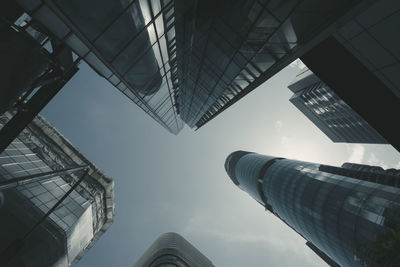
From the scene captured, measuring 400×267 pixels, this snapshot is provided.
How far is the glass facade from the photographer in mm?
5893

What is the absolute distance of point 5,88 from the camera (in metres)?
4.80

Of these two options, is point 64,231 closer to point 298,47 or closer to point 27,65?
point 27,65

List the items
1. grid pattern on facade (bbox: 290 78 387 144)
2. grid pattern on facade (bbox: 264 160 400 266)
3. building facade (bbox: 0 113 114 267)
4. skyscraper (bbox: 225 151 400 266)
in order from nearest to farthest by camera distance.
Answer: building facade (bbox: 0 113 114 267) < skyscraper (bbox: 225 151 400 266) < grid pattern on facade (bbox: 264 160 400 266) < grid pattern on facade (bbox: 290 78 387 144)

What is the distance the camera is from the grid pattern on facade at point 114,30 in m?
5.38

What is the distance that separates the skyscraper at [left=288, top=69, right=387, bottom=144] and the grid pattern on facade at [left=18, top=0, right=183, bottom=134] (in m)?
→ 72.1

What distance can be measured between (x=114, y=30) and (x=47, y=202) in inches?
1086

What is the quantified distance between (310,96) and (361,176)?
36.4m

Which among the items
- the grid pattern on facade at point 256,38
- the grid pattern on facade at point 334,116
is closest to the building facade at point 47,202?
the grid pattern on facade at point 256,38

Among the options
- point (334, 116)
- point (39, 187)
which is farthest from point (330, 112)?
point (39, 187)

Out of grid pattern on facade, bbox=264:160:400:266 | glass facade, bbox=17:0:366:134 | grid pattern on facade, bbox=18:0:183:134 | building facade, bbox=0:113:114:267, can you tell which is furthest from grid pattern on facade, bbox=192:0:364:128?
grid pattern on facade, bbox=264:160:400:266

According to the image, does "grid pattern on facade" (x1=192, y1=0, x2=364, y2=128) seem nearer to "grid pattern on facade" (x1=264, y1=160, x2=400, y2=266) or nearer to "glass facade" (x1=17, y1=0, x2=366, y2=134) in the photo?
"glass facade" (x1=17, y1=0, x2=366, y2=134)

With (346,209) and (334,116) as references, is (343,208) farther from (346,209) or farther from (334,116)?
(334,116)

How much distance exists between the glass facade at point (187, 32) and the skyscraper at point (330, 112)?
67808mm

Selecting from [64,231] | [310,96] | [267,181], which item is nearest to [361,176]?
[267,181]
